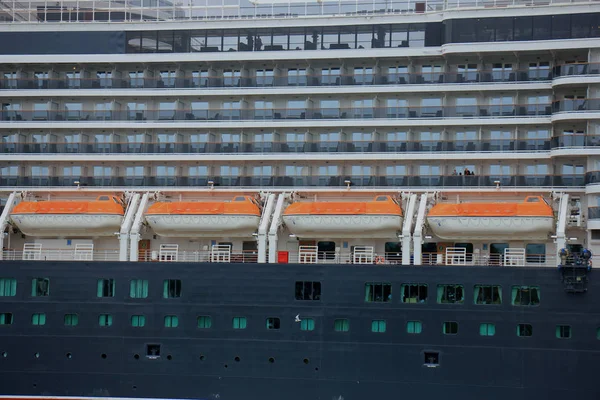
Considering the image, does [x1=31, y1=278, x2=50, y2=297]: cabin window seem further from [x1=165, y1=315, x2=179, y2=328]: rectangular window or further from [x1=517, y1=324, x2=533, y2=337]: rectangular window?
[x1=517, y1=324, x2=533, y2=337]: rectangular window

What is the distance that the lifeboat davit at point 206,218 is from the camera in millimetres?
35000

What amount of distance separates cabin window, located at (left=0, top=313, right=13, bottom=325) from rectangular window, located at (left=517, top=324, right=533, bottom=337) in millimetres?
17634

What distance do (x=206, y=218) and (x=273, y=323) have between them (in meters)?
4.73

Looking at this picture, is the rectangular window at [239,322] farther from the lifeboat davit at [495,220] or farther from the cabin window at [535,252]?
the cabin window at [535,252]

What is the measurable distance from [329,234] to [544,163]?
8172mm

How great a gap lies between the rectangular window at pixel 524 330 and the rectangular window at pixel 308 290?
263 inches

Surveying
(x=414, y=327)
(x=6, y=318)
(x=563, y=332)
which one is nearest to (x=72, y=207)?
(x=6, y=318)

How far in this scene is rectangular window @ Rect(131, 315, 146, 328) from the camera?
33969 millimetres

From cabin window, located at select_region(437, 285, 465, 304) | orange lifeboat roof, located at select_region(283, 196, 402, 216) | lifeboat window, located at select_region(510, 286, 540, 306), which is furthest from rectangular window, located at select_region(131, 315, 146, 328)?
lifeboat window, located at select_region(510, 286, 540, 306)

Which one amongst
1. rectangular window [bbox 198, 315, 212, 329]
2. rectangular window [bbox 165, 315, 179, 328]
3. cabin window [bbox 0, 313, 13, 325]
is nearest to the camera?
rectangular window [bbox 198, 315, 212, 329]

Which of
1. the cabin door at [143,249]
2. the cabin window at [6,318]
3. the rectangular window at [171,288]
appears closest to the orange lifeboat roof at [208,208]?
the cabin door at [143,249]

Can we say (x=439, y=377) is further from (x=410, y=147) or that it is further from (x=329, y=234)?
(x=410, y=147)

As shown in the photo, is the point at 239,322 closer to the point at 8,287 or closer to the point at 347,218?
the point at 347,218

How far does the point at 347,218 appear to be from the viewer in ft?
113
